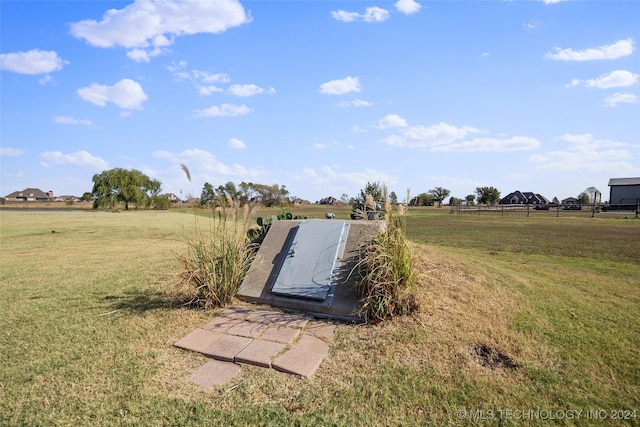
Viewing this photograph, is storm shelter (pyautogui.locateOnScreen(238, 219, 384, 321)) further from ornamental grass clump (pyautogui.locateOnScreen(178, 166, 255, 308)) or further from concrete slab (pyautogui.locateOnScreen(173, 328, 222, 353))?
concrete slab (pyautogui.locateOnScreen(173, 328, 222, 353))

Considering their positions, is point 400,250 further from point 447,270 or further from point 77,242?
point 77,242

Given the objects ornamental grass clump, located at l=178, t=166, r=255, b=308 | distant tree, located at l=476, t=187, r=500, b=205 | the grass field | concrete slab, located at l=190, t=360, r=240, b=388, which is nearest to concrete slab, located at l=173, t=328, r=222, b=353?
the grass field

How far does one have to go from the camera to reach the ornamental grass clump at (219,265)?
14.9 ft

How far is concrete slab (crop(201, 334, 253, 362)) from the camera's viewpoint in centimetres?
328

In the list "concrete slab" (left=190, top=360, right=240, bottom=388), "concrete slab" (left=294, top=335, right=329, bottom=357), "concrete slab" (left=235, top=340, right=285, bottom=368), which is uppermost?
"concrete slab" (left=294, top=335, right=329, bottom=357)

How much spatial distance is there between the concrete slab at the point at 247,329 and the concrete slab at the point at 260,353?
0.19 m

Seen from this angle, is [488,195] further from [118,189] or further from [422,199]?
[118,189]

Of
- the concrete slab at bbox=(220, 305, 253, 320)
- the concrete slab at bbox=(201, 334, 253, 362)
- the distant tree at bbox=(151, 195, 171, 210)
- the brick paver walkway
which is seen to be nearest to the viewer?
the brick paver walkway

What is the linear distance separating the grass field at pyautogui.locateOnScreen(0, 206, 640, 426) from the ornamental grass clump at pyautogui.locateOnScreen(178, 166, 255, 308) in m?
0.28

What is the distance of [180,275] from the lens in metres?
4.77

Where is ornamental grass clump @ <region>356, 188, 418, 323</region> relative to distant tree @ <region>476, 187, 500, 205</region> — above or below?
below

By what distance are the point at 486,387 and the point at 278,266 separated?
308 cm

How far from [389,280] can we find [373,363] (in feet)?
3.56

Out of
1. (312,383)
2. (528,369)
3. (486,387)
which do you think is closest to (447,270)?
(528,369)
